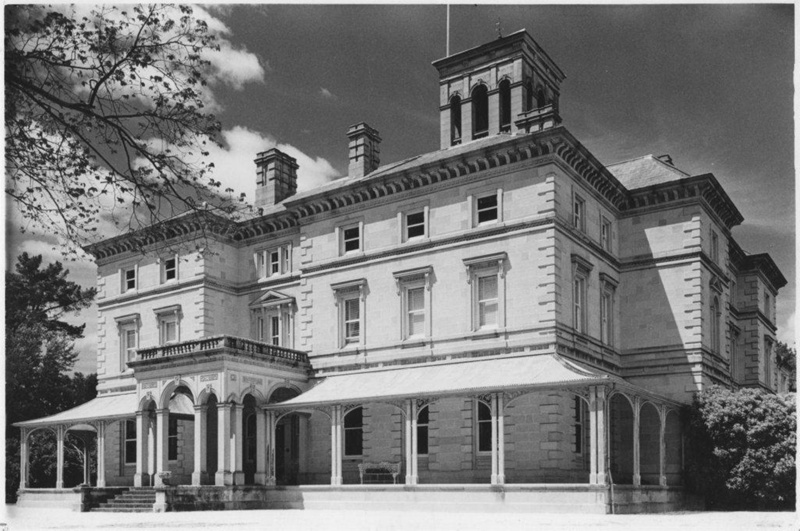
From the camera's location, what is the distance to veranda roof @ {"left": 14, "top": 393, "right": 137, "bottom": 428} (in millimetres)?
37062

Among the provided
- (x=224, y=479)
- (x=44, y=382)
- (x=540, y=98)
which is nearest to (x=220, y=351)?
(x=224, y=479)

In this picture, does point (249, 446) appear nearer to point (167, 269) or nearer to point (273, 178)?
point (167, 269)

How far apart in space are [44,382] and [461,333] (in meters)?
23.3

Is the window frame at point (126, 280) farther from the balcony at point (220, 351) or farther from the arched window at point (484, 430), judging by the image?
the arched window at point (484, 430)

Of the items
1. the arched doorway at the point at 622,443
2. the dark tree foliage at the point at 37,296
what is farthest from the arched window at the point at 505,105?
the dark tree foliage at the point at 37,296

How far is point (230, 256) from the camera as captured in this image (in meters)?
40.9

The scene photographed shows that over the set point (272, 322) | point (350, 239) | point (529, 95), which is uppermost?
point (529, 95)

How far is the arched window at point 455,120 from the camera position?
37.2m

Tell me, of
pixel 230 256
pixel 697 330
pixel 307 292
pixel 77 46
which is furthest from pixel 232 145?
pixel 697 330

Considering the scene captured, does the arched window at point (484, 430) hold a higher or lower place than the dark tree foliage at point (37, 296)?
lower

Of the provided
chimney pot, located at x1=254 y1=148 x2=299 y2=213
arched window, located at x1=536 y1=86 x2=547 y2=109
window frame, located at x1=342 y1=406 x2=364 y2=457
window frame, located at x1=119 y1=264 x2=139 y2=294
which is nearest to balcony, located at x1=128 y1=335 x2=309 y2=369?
window frame, located at x1=342 y1=406 x2=364 y2=457

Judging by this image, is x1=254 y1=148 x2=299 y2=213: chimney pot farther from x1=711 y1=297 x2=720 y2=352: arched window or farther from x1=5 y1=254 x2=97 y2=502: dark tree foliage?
x1=711 y1=297 x2=720 y2=352: arched window

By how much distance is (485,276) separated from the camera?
105 ft

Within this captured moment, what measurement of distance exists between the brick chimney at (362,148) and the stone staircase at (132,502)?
14143 mm
